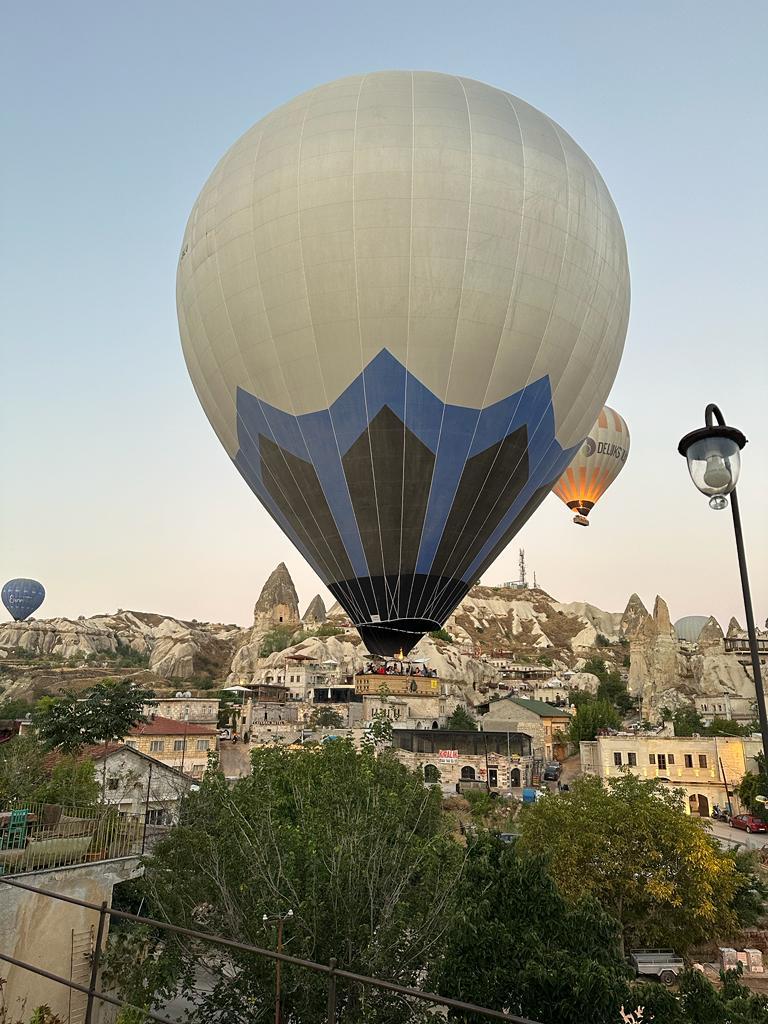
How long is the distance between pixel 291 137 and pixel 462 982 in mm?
22162

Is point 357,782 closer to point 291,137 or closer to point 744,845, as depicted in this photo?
point 291,137

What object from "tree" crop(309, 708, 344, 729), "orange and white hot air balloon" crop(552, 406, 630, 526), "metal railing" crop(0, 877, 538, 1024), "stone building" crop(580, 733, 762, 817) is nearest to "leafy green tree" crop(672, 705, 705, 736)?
"stone building" crop(580, 733, 762, 817)

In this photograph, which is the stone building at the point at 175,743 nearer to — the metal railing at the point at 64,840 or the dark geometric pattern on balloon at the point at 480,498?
the dark geometric pattern on balloon at the point at 480,498

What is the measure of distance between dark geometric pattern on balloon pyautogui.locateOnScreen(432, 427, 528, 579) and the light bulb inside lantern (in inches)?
609

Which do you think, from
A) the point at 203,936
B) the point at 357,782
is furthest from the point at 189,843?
the point at 203,936

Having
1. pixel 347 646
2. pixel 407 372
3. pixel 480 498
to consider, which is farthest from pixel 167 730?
pixel 347 646

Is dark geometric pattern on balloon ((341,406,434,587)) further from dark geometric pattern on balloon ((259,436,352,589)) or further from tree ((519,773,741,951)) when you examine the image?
tree ((519,773,741,951))

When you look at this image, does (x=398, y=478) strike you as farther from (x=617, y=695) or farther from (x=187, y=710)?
(x=617, y=695)

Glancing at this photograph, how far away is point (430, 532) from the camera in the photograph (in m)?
22.2

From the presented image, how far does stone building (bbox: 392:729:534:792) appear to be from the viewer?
2259 inches

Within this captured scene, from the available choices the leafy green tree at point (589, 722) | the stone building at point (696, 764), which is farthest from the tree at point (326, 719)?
the stone building at point (696, 764)

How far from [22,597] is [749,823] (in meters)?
104

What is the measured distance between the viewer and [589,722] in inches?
2822

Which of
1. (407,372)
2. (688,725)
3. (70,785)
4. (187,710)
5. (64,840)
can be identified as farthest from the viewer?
(187,710)
